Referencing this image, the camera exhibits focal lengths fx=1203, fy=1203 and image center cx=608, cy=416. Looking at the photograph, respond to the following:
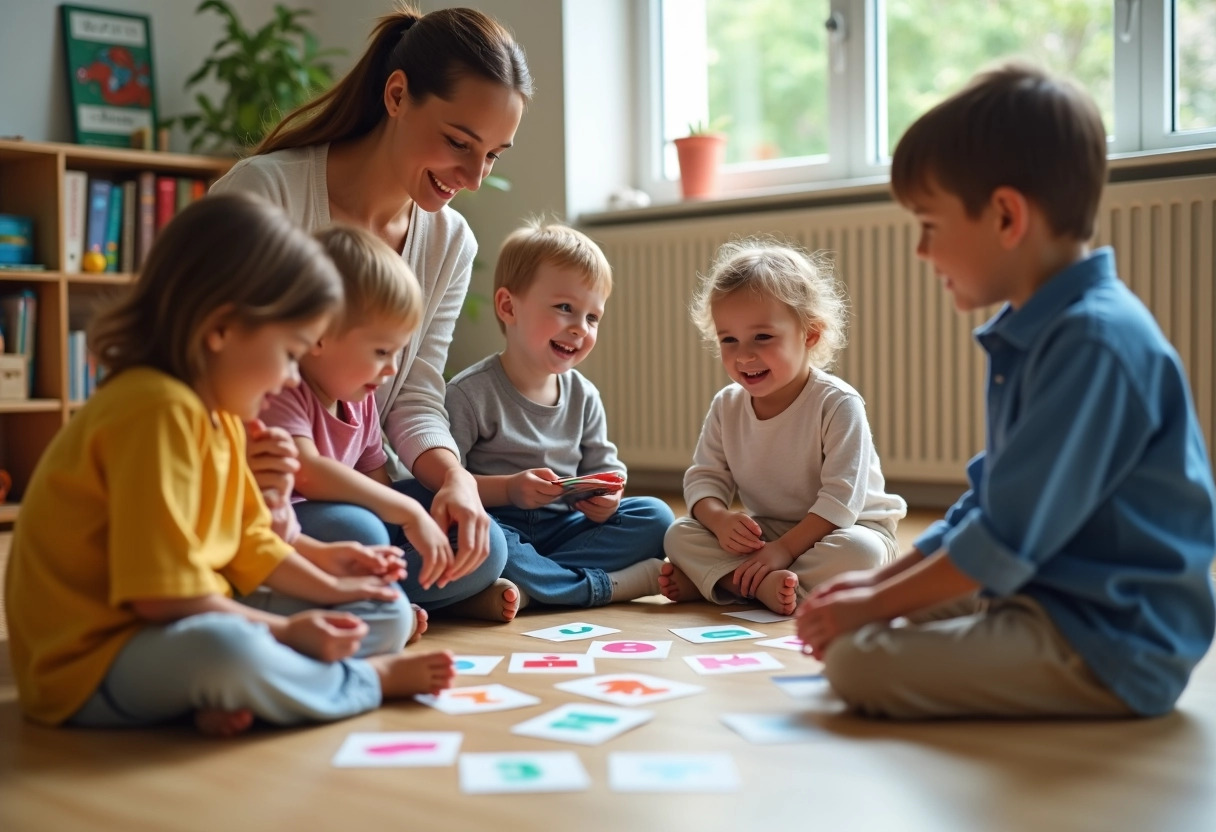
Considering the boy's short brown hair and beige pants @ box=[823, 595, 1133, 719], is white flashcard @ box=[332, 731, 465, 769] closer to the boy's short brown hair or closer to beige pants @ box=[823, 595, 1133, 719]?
beige pants @ box=[823, 595, 1133, 719]

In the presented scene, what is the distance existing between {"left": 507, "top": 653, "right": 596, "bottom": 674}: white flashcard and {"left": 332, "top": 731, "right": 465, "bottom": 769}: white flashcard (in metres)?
0.31

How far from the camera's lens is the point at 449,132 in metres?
2.00

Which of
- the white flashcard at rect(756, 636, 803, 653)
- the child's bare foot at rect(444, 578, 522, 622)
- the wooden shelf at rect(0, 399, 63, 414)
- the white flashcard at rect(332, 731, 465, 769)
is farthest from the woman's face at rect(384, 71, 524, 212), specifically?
the wooden shelf at rect(0, 399, 63, 414)

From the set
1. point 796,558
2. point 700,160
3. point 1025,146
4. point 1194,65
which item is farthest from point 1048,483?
point 700,160

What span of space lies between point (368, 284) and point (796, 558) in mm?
927

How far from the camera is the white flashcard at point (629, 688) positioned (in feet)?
5.02

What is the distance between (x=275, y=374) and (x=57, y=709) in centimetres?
48

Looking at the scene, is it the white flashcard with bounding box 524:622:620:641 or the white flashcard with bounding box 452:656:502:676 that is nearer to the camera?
the white flashcard with bounding box 452:656:502:676

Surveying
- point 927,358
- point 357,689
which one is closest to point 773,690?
point 357,689

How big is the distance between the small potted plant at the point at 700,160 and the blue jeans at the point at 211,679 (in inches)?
113

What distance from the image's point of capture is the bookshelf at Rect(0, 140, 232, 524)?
3.71 m

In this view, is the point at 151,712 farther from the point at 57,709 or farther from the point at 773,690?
the point at 773,690

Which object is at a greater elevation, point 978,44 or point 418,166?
point 978,44

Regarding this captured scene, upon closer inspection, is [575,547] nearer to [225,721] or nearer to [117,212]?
[225,721]
